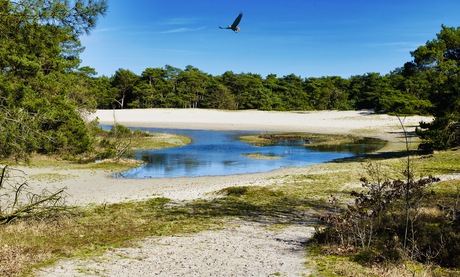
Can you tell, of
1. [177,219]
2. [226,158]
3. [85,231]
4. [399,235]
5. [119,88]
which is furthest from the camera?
[119,88]

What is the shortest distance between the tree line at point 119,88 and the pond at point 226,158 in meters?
6.62

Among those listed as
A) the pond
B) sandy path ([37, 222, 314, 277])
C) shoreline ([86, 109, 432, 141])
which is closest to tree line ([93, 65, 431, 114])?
shoreline ([86, 109, 432, 141])

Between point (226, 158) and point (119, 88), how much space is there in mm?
87330

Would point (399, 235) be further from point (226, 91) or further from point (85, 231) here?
point (226, 91)

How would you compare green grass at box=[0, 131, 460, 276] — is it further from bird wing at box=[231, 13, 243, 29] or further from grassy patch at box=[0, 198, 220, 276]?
bird wing at box=[231, 13, 243, 29]

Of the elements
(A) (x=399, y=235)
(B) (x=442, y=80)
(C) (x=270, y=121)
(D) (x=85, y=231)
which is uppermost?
(B) (x=442, y=80)

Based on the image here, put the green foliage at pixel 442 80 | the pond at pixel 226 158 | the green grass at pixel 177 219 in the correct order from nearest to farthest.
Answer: the green grass at pixel 177 219
the green foliage at pixel 442 80
the pond at pixel 226 158

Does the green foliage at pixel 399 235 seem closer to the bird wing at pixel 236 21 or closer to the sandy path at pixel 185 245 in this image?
the sandy path at pixel 185 245

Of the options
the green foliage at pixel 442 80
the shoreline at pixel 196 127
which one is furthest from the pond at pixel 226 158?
the green foliage at pixel 442 80

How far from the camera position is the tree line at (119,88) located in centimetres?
948

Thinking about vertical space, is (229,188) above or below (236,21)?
below

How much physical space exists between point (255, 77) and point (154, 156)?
89152mm

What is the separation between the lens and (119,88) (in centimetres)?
12056

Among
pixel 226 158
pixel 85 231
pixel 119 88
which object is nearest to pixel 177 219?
pixel 85 231
